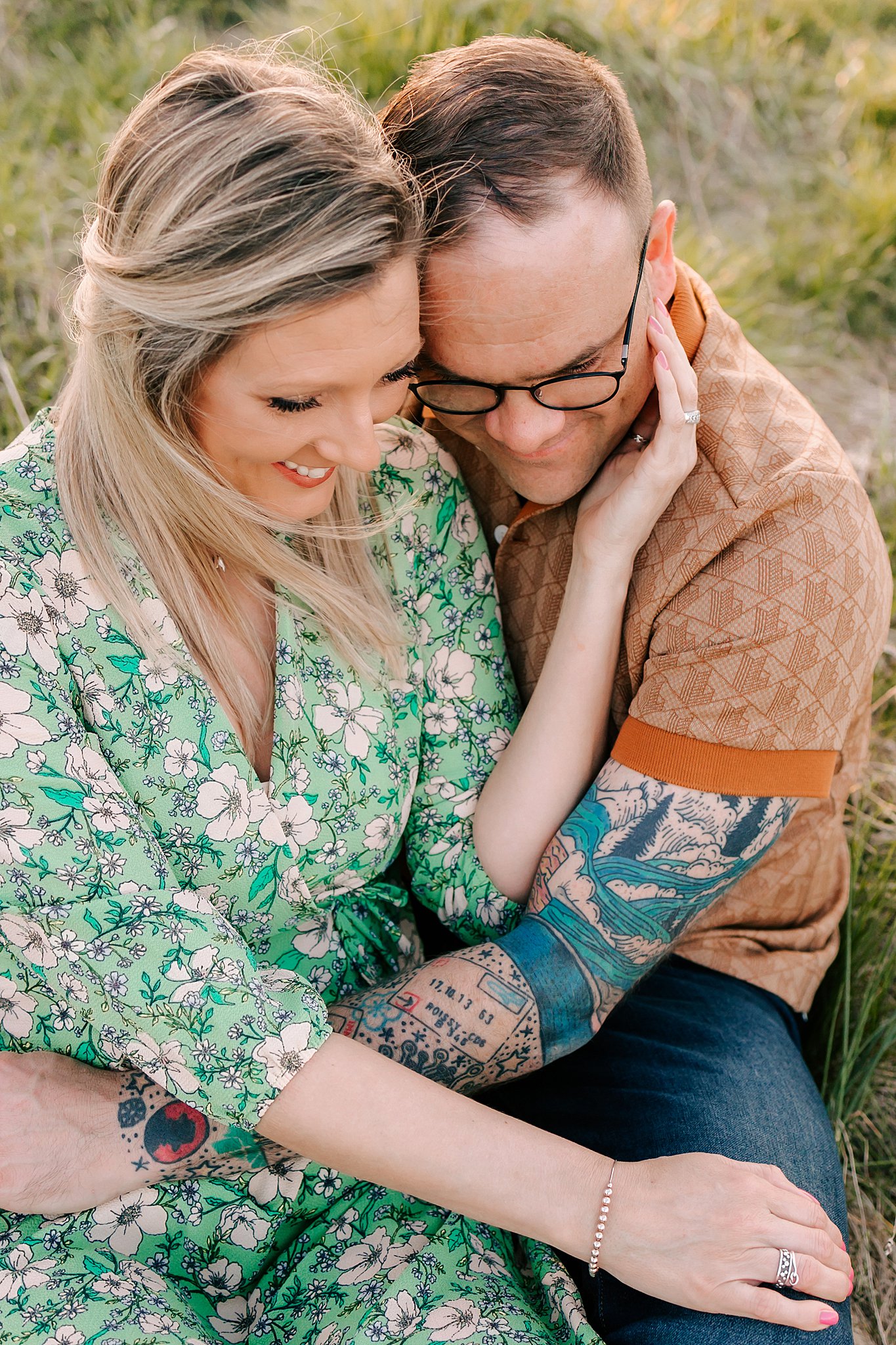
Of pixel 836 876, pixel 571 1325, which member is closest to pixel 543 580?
pixel 836 876

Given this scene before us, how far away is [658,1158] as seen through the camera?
1.84 meters

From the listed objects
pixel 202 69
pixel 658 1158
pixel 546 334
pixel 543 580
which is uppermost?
pixel 202 69

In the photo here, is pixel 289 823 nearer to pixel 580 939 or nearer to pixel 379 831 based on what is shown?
pixel 379 831

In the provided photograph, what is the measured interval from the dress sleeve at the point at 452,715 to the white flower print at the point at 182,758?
506 millimetres

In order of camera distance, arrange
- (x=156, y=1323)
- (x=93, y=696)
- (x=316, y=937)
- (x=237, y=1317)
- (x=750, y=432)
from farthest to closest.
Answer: (x=316, y=937) → (x=750, y=432) → (x=237, y=1317) → (x=93, y=696) → (x=156, y=1323)

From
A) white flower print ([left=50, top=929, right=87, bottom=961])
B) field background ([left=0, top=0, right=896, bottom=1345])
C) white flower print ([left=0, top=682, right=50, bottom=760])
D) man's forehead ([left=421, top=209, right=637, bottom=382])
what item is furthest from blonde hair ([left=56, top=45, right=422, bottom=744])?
field background ([left=0, top=0, right=896, bottom=1345])

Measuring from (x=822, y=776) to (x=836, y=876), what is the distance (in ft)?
1.88

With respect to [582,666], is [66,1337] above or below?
below

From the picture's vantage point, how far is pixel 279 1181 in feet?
6.41

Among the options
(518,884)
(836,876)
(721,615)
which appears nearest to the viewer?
(721,615)

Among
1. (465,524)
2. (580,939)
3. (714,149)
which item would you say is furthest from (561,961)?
(714,149)

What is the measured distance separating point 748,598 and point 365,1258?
4.17 ft

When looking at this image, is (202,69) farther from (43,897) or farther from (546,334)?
(43,897)

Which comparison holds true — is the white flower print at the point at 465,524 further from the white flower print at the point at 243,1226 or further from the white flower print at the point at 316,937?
the white flower print at the point at 243,1226
